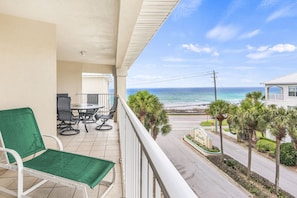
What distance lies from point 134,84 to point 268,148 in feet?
85.4

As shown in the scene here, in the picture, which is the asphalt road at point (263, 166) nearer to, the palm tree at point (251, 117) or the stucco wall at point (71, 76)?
the palm tree at point (251, 117)

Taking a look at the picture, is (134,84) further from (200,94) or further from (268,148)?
(268,148)

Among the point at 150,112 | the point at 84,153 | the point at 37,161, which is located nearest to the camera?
the point at 37,161

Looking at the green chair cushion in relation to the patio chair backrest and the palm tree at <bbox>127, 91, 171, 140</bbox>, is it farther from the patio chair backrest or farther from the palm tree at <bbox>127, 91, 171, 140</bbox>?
the palm tree at <bbox>127, 91, 171, 140</bbox>

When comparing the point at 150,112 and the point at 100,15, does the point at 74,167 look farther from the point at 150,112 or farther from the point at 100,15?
the point at 150,112

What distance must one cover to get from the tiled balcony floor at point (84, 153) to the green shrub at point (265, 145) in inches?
318

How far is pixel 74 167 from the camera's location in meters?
1.83

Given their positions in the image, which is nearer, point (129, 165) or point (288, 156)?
point (129, 165)

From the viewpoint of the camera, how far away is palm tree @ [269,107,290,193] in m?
7.11

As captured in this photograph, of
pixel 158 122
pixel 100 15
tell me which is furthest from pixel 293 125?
pixel 100 15

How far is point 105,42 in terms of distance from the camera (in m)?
3.93

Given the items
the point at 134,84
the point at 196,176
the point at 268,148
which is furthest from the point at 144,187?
the point at 134,84

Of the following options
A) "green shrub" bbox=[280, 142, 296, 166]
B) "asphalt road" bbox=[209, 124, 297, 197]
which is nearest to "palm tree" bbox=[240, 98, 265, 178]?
"green shrub" bbox=[280, 142, 296, 166]

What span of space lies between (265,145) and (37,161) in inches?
411
